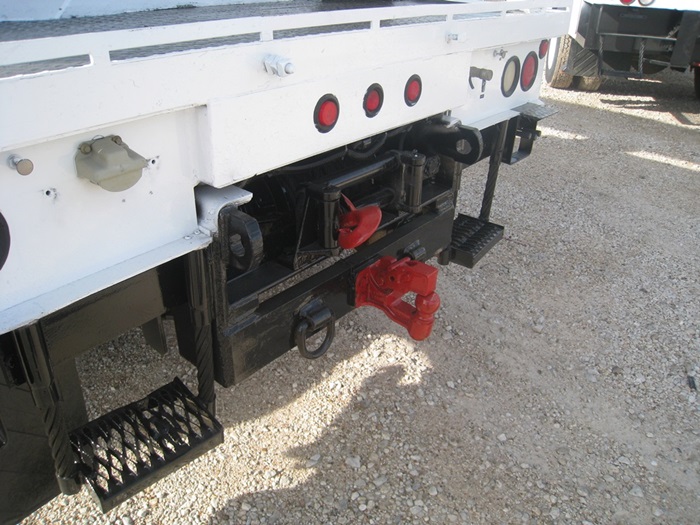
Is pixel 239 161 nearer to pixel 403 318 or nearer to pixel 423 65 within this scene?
pixel 423 65

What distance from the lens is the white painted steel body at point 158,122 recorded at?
47.9 inches

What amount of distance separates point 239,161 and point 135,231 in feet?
0.98

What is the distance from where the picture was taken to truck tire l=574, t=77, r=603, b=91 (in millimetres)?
7343

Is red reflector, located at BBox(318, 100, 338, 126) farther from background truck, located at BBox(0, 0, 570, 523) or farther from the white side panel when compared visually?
the white side panel

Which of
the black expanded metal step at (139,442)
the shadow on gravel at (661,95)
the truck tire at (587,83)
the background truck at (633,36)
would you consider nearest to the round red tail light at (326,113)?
the black expanded metal step at (139,442)

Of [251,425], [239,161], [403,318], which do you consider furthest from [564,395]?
[239,161]

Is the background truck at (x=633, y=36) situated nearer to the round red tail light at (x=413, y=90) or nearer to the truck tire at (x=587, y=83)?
the truck tire at (x=587, y=83)

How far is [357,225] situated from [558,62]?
5806 millimetres

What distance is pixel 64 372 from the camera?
5.43 ft

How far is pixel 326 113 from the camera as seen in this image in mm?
1786

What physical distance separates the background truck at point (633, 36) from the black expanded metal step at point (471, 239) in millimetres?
3864

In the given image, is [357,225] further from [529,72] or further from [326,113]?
[529,72]

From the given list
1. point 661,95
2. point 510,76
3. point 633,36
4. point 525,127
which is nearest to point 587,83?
point 661,95

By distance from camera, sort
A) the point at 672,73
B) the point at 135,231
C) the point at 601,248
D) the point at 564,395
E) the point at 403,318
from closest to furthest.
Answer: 1. the point at 135,231
2. the point at 403,318
3. the point at 564,395
4. the point at 601,248
5. the point at 672,73
